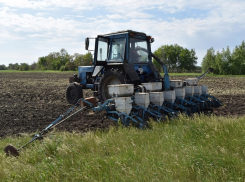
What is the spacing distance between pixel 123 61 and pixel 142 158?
4909 mm

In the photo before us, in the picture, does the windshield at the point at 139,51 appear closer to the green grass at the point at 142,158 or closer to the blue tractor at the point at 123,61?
the blue tractor at the point at 123,61

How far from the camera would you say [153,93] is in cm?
755

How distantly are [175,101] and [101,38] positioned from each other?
3.54 m

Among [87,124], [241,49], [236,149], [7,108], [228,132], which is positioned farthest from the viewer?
[241,49]

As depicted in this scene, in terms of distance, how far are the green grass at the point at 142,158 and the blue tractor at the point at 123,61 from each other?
3401 mm

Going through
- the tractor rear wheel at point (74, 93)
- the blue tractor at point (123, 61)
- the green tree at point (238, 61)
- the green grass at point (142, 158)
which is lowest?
the green grass at point (142, 158)

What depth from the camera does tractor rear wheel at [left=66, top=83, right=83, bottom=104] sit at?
1016 centimetres

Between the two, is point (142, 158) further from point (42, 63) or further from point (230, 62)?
point (42, 63)

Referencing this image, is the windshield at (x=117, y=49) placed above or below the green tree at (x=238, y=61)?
below

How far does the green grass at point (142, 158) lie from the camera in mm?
3447

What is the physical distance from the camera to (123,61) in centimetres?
845

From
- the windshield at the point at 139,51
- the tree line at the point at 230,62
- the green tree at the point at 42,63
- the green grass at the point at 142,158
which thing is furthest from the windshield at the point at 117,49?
the green tree at the point at 42,63

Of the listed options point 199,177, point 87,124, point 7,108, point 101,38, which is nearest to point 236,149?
point 199,177

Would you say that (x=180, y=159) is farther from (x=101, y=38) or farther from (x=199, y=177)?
(x=101, y=38)
